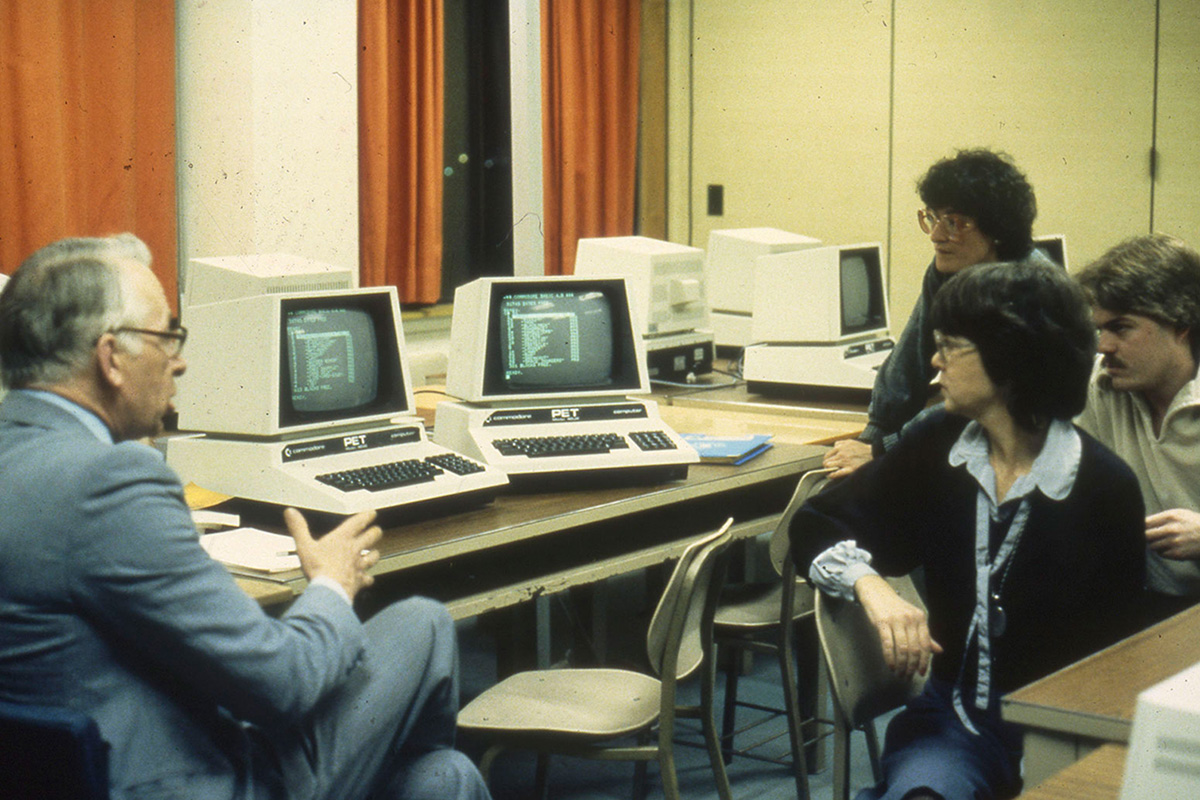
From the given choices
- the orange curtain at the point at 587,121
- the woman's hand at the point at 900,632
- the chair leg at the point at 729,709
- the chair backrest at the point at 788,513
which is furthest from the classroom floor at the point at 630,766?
the orange curtain at the point at 587,121

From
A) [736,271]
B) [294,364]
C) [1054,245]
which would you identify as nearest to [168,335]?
[294,364]

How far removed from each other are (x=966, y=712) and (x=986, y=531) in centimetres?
26

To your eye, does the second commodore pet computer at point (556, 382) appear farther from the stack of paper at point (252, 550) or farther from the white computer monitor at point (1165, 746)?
the white computer monitor at point (1165, 746)

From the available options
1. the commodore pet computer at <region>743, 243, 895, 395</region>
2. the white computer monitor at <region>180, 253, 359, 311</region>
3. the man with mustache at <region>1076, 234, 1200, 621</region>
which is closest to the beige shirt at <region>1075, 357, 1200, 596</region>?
the man with mustache at <region>1076, 234, 1200, 621</region>

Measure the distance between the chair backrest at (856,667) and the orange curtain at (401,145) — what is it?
3.48m

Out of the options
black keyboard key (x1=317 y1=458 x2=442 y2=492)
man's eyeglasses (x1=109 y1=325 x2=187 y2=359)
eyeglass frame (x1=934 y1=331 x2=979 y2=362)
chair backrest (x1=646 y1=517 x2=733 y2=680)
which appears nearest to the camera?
man's eyeglasses (x1=109 y1=325 x2=187 y2=359)

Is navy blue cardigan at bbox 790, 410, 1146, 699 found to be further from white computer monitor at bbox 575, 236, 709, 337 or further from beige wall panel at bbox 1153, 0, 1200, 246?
beige wall panel at bbox 1153, 0, 1200, 246

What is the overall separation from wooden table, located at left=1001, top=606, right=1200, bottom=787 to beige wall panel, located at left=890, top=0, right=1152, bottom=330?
403cm

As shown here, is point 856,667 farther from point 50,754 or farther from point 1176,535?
point 50,754

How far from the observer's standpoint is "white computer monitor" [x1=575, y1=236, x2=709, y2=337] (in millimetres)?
4203

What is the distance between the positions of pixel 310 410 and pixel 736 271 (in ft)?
7.83

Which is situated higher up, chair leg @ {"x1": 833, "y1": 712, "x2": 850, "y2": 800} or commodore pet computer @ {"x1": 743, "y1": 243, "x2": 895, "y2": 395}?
commodore pet computer @ {"x1": 743, "y1": 243, "x2": 895, "y2": 395}

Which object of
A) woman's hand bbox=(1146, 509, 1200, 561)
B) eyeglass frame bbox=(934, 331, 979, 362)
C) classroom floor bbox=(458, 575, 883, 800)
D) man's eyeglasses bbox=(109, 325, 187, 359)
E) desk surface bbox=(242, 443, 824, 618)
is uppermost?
man's eyeglasses bbox=(109, 325, 187, 359)

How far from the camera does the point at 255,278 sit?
8.65 feet
